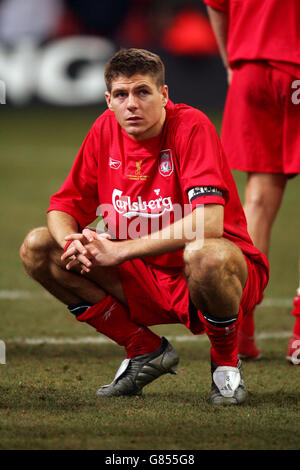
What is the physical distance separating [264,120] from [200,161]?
109 cm

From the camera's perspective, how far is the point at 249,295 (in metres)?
3.48

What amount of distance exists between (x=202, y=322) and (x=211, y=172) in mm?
603

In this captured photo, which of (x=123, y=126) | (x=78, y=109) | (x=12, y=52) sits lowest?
(x=78, y=109)

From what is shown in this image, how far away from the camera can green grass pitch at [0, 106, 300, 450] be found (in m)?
2.92

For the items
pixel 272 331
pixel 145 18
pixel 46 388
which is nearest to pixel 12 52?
pixel 145 18

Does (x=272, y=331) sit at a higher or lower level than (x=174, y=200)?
lower

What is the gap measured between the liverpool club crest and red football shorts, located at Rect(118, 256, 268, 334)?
0.40 m

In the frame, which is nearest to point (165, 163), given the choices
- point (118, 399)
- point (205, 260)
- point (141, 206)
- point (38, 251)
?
point (141, 206)

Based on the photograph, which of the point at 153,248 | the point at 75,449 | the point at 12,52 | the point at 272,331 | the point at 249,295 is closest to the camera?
the point at 75,449

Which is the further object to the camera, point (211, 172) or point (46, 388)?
point (46, 388)

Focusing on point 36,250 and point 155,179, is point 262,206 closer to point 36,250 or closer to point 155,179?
point 155,179

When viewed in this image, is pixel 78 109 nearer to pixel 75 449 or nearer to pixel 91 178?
pixel 91 178

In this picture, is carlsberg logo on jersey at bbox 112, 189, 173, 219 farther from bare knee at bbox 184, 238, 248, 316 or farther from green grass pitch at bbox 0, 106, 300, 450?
green grass pitch at bbox 0, 106, 300, 450

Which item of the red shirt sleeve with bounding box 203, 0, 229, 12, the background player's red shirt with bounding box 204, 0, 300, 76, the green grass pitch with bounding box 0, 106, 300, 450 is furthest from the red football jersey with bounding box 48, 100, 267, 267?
the red shirt sleeve with bounding box 203, 0, 229, 12
